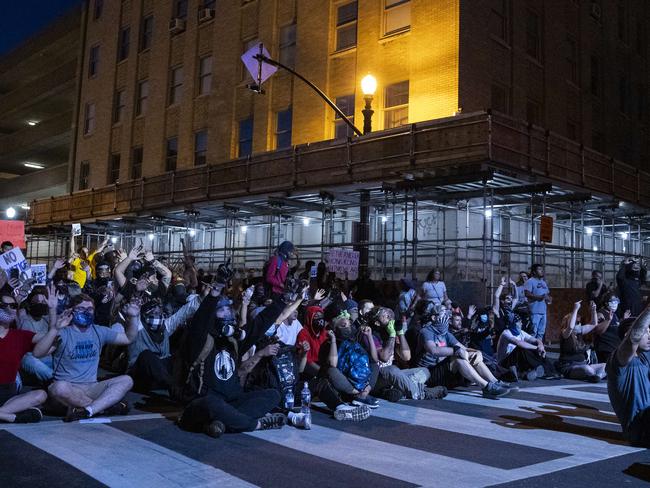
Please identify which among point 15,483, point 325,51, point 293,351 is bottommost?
point 15,483

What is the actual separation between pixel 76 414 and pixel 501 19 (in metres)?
18.8

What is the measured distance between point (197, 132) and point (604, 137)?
53.1ft

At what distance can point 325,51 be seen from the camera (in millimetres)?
23188

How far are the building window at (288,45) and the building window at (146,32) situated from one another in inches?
377

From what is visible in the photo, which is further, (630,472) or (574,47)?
(574,47)

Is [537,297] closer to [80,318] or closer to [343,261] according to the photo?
[343,261]

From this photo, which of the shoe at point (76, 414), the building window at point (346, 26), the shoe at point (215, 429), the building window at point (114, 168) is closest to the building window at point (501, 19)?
the building window at point (346, 26)

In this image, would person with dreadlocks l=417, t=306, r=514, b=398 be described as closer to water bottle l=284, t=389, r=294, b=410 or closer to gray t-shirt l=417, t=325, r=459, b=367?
gray t-shirt l=417, t=325, r=459, b=367

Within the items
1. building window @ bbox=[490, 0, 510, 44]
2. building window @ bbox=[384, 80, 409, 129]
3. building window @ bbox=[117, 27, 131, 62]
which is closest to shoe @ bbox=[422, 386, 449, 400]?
building window @ bbox=[384, 80, 409, 129]

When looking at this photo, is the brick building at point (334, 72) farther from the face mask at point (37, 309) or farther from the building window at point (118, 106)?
the face mask at point (37, 309)

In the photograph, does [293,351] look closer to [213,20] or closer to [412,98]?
[412,98]

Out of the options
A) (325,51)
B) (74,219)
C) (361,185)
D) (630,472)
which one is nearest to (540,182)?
(361,185)

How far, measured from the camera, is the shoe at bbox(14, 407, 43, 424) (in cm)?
715

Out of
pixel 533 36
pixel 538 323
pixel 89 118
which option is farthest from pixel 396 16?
pixel 89 118
